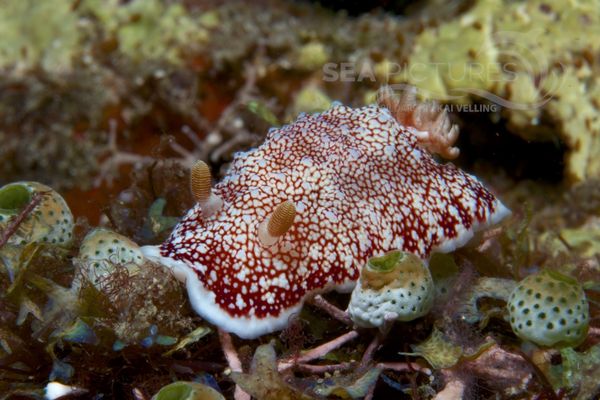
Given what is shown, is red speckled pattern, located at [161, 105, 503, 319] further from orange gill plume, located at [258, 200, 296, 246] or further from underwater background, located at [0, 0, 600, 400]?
underwater background, located at [0, 0, 600, 400]

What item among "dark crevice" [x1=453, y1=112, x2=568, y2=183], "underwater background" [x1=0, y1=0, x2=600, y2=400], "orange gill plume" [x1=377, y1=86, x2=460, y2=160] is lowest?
"dark crevice" [x1=453, y1=112, x2=568, y2=183]

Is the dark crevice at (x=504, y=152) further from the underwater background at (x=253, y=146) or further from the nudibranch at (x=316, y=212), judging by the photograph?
the nudibranch at (x=316, y=212)

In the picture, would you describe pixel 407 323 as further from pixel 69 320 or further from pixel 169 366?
pixel 69 320

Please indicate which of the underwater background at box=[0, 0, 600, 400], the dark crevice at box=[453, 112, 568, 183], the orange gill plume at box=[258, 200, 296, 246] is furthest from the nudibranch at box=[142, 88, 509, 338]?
the dark crevice at box=[453, 112, 568, 183]

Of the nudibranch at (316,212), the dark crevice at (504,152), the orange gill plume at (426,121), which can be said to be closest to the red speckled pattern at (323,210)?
the nudibranch at (316,212)

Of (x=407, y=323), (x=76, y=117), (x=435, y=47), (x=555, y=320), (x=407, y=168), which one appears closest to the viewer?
(x=555, y=320)

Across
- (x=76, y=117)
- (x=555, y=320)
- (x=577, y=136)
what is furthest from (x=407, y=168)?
(x=76, y=117)

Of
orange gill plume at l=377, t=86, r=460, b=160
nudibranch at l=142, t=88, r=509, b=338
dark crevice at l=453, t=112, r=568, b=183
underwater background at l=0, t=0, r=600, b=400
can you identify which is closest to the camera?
underwater background at l=0, t=0, r=600, b=400

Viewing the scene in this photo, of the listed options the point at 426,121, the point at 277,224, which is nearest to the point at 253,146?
the point at 426,121
